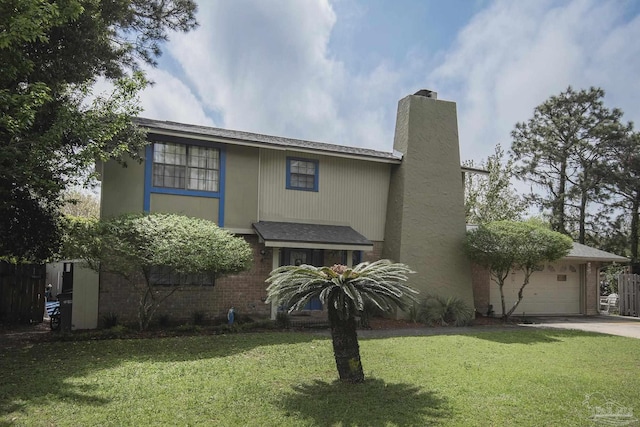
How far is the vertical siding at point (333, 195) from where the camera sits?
15469 mm

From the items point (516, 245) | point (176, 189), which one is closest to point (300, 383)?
point (176, 189)

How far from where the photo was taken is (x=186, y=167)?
47.2 ft

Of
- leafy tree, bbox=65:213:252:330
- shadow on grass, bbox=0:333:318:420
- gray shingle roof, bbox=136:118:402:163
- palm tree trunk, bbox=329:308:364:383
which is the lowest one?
shadow on grass, bbox=0:333:318:420

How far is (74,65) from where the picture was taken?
1066 centimetres

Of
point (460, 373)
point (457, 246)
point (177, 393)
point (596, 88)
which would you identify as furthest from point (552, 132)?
point (177, 393)

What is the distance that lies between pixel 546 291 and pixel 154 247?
15332mm

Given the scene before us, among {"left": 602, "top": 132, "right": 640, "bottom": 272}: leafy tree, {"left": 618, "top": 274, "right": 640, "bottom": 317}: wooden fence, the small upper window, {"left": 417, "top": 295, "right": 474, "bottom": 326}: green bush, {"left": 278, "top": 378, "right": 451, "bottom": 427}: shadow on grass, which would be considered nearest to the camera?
{"left": 278, "top": 378, "right": 451, "bottom": 427}: shadow on grass

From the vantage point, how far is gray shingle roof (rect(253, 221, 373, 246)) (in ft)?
46.5

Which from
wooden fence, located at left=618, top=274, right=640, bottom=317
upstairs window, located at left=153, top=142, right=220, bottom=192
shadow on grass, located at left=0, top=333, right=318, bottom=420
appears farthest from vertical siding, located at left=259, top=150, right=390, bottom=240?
wooden fence, located at left=618, top=274, right=640, bottom=317

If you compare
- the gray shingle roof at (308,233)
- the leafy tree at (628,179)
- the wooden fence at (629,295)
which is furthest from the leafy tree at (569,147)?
the gray shingle roof at (308,233)

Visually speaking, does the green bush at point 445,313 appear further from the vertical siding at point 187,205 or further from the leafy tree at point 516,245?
the vertical siding at point 187,205

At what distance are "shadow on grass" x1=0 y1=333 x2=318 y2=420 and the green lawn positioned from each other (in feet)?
0.07

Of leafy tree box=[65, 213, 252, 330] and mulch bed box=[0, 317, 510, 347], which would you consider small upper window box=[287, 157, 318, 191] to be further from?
mulch bed box=[0, 317, 510, 347]

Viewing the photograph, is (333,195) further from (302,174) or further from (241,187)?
(241,187)
